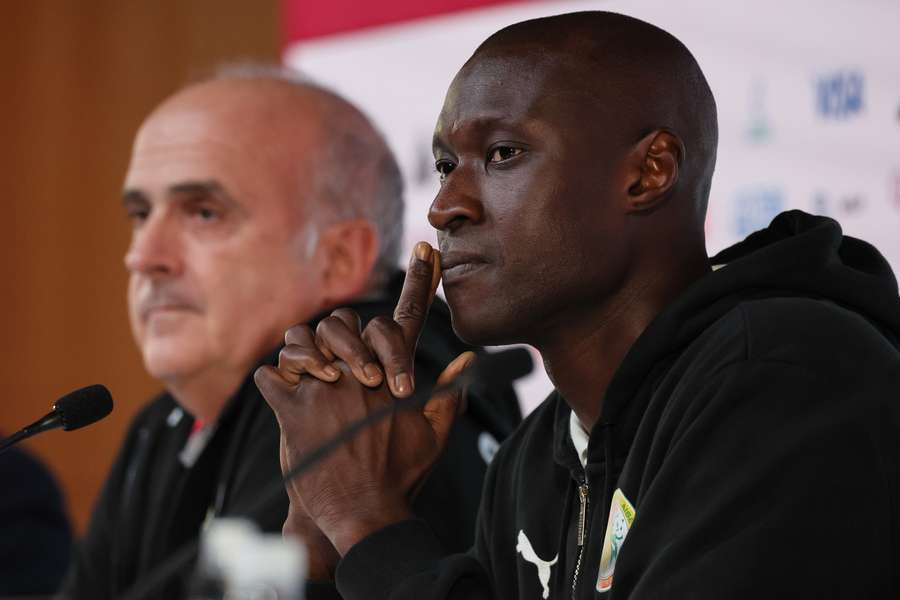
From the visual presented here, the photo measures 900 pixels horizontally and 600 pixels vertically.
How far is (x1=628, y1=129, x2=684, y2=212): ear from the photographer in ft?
4.00

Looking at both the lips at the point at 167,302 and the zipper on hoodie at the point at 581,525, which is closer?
the zipper on hoodie at the point at 581,525

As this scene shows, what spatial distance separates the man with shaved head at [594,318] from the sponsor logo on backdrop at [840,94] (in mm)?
1185

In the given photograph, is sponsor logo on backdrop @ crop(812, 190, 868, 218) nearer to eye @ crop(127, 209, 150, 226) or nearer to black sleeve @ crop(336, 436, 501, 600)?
eye @ crop(127, 209, 150, 226)

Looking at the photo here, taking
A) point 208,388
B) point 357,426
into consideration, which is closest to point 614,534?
point 357,426

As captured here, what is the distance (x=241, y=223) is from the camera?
7.21 feet

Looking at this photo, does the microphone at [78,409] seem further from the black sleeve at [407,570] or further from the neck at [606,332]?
the neck at [606,332]

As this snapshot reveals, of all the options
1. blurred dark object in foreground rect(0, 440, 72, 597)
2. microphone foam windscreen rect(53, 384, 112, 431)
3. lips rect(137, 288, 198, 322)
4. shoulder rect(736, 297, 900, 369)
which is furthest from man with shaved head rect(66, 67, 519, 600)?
shoulder rect(736, 297, 900, 369)

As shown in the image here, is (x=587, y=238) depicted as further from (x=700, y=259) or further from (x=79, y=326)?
(x=79, y=326)

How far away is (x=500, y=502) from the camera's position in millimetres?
1445

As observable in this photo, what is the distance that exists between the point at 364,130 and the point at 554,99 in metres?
1.14

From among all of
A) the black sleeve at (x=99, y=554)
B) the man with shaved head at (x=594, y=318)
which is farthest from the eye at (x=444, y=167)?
the black sleeve at (x=99, y=554)

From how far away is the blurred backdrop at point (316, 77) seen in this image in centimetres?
237

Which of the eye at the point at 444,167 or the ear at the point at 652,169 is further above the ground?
the eye at the point at 444,167

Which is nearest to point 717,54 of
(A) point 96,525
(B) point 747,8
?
(B) point 747,8
